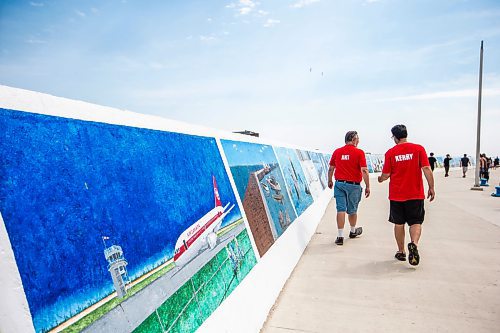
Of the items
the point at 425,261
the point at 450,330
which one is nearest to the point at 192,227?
the point at 450,330

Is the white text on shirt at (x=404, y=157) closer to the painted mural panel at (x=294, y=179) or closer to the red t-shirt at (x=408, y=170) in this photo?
the red t-shirt at (x=408, y=170)

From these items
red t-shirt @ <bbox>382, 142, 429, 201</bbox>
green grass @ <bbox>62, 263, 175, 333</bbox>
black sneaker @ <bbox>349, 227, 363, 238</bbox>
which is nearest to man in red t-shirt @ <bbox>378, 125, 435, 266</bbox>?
red t-shirt @ <bbox>382, 142, 429, 201</bbox>

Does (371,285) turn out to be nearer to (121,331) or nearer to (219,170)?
(219,170)

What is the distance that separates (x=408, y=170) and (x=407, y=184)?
20 cm

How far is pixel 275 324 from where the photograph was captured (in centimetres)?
285

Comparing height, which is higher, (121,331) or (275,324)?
(121,331)

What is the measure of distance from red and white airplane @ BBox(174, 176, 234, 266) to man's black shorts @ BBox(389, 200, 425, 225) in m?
3.06

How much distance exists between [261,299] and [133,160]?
6.13ft

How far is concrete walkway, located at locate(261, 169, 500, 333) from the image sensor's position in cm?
286

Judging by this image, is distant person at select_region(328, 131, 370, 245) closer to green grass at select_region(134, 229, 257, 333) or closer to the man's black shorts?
the man's black shorts

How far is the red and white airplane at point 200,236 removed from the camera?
204 centimetres

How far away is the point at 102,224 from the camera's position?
4.97 feet

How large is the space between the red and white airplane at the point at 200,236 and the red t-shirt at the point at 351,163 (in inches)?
140

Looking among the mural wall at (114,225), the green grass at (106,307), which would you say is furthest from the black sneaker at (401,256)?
the green grass at (106,307)
